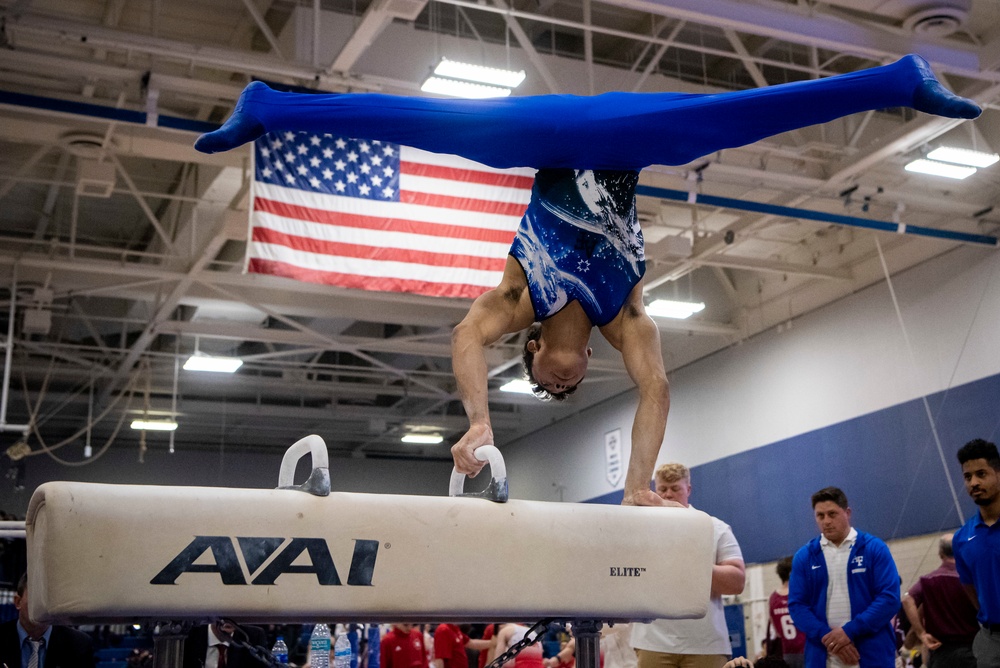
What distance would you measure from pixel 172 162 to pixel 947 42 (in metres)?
8.19

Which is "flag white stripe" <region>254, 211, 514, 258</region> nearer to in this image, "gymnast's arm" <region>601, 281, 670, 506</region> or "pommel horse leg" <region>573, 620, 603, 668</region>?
"gymnast's arm" <region>601, 281, 670, 506</region>

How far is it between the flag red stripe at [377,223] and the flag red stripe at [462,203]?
0.16 metres

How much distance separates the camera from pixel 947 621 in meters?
5.93

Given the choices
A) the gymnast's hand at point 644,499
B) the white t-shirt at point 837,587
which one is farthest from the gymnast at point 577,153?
the white t-shirt at point 837,587

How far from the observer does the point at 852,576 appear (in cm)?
493

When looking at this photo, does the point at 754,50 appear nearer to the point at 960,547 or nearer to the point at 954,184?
the point at 954,184

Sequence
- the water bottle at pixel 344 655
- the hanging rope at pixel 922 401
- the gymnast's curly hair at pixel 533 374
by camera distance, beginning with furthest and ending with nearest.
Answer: the hanging rope at pixel 922 401 < the water bottle at pixel 344 655 < the gymnast's curly hair at pixel 533 374

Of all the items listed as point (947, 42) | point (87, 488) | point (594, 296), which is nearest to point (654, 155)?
point (594, 296)

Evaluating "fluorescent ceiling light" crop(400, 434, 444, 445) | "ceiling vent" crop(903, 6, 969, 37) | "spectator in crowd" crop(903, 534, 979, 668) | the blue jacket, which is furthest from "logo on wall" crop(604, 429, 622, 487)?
the blue jacket

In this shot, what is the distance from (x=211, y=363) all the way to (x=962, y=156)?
32.6 feet

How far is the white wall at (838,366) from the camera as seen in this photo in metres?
11.1

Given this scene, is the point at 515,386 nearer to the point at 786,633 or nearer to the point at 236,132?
the point at 786,633

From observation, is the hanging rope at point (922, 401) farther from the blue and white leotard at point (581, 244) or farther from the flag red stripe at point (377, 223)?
the blue and white leotard at point (581, 244)

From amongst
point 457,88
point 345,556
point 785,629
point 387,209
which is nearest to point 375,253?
point 387,209
